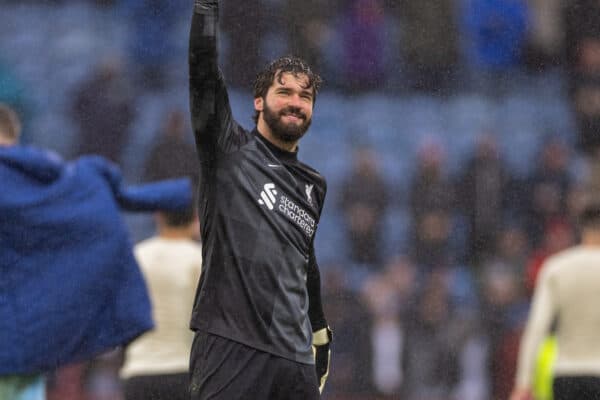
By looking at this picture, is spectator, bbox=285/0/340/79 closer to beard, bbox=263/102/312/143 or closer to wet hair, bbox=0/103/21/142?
wet hair, bbox=0/103/21/142

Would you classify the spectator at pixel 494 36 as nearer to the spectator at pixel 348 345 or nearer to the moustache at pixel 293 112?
the spectator at pixel 348 345

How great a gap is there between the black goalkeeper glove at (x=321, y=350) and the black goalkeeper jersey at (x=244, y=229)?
0.32 m

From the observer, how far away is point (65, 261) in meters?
5.82

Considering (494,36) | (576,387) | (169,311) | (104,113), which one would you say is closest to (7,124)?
(169,311)

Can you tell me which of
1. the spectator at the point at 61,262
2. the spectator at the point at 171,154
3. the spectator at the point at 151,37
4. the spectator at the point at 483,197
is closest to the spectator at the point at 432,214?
the spectator at the point at 483,197

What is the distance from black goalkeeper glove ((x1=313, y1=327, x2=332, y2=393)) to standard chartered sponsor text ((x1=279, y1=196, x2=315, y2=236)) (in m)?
0.47

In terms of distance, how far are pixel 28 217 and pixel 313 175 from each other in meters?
1.70

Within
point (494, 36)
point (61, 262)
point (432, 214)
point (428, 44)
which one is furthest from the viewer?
→ point (494, 36)

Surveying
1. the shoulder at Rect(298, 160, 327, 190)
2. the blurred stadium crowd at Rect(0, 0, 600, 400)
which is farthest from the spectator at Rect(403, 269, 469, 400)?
the shoulder at Rect(298, 160, 327, 190)

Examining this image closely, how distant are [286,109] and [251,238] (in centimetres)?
46

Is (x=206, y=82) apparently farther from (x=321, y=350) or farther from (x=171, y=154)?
(x=171, y=154)

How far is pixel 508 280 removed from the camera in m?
11.1

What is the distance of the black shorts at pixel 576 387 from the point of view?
646 centimetres

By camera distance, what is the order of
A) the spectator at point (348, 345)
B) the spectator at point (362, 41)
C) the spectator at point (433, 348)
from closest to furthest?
1. the spectator at point (433, 348)
2. the spectator at point (348, 345)
3. the spectator at point (362, 41)
